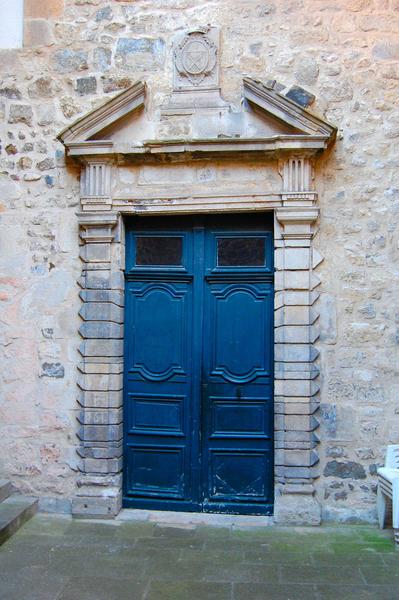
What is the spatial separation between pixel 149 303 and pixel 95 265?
52 cm

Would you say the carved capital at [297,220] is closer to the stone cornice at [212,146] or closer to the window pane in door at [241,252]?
the window pane in door at [241,252]

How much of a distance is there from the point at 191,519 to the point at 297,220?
7.91 ft

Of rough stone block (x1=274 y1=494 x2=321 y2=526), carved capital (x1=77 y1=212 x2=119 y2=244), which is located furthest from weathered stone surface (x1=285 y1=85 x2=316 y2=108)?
rough stone block (x1=274 y1=494 x2=321 y2=526)

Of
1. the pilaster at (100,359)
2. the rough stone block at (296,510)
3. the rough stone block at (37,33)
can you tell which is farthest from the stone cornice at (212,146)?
the rough stone block at (296,510)

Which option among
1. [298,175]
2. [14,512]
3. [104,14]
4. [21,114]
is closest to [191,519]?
[14,512]

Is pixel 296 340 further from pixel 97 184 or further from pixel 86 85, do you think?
pixel 86 85

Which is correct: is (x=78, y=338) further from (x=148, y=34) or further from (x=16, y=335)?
(x=148, y=34)

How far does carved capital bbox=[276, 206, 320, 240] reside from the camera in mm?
4895

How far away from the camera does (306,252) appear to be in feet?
16.1

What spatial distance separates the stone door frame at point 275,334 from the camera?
4875mm

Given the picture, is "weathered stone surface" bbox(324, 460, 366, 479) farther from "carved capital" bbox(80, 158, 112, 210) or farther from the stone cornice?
"carved capital" bbox(80, 158, 112, 210)

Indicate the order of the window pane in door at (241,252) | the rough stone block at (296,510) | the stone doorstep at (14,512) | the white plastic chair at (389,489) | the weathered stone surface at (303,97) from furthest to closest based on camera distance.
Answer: the window pane in door at (241,252)
the weathered stone surface at (303,97)
the rough stone block at (296,510)
the stone doorstep at (14,512)
the white plastic chair at (389,489)

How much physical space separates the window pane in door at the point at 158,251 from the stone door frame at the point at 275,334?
159 millimetres

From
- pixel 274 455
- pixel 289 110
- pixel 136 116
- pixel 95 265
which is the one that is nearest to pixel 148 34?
pixel 136 116
